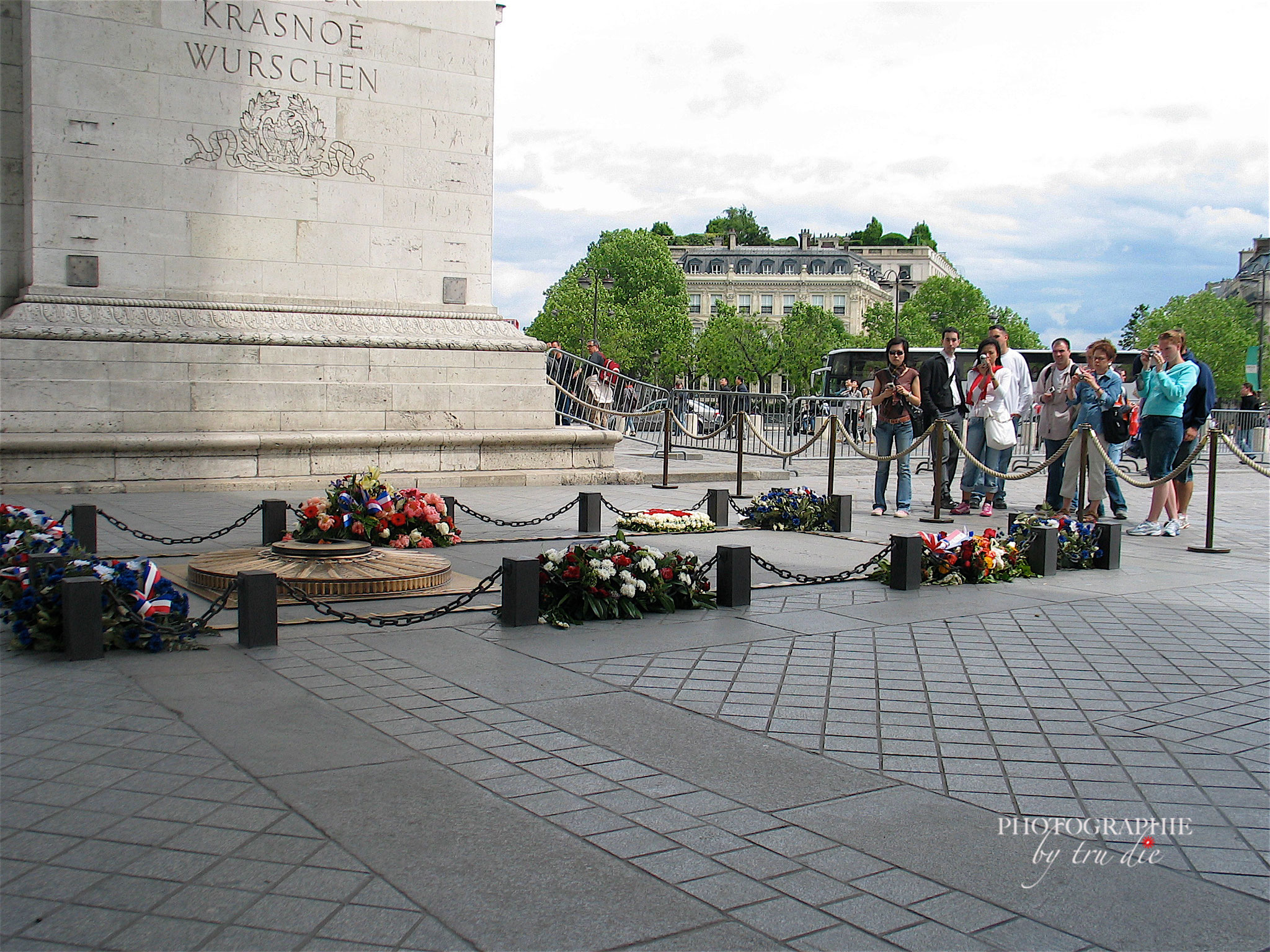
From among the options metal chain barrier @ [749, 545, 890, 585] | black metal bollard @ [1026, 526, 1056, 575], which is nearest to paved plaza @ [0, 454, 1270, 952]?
metal chain barrier @ [749, 545, 890, 585]

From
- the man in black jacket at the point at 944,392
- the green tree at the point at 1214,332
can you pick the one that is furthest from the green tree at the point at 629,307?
the man in black jacket at the point at 944,392

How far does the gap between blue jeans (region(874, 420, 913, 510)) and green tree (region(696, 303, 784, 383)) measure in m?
67.3

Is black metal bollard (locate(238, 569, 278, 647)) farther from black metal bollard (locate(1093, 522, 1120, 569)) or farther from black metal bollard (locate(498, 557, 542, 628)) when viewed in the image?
black metal bollard (locate(1093, 522, 1120, 569))

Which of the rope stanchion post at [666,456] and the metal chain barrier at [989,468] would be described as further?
the rope stanchion post at [666,456]

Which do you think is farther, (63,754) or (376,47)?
(376,47)

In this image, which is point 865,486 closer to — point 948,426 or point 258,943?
point 948,426

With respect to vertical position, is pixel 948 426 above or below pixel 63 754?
above

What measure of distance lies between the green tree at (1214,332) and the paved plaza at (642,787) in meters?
74.3

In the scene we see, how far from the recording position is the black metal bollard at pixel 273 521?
8914mm

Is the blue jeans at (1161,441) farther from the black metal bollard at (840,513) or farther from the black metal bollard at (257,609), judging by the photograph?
the black metal bollard at (257,609)

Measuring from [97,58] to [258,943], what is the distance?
43.5ft

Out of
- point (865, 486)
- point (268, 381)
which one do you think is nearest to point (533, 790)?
point (268, 381)

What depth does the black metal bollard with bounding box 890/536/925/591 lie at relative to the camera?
7930mm

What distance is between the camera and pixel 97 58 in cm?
1309
